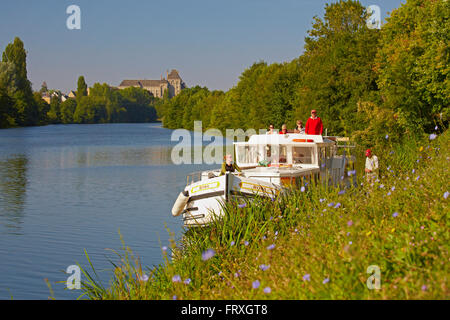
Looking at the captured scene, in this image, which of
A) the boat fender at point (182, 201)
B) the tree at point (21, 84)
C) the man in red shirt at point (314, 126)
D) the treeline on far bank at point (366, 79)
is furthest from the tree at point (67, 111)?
the boat fender at point (182, 201)

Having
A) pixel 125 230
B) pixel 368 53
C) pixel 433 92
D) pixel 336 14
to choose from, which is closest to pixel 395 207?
pixel 125 230

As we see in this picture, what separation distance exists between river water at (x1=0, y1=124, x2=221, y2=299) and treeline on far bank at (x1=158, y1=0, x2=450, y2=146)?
9071mm

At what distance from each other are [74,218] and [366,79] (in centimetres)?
3141

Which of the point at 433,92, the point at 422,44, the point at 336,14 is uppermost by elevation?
the point at 336,14

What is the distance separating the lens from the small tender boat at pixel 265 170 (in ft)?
46.6

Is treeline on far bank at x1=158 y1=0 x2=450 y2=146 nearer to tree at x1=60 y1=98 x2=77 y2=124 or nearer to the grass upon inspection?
the grass

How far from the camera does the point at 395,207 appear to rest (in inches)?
295

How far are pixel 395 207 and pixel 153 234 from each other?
35.9 feet

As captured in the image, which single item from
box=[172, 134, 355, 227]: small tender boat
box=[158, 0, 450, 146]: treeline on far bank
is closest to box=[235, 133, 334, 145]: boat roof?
A: box=[172, 134, 355, 227]: small tender boat

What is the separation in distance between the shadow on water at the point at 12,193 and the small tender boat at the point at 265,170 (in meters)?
6.43

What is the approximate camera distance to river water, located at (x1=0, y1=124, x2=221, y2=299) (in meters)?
13.1

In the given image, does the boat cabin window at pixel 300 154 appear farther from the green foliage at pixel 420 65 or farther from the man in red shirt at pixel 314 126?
the green foliage at pixel 420 65
